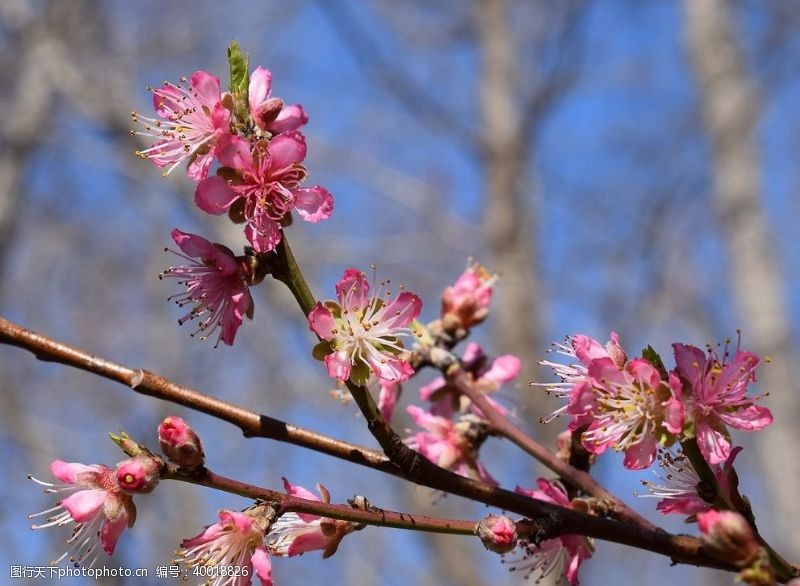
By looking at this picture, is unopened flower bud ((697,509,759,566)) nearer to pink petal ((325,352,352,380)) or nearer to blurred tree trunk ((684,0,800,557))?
pink petal ((325,352,352,380))

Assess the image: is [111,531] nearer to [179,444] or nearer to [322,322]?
[179,444]

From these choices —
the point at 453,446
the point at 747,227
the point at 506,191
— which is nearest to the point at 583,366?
the point at 453,446

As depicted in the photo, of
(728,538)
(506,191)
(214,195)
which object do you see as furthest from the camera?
(506,191)

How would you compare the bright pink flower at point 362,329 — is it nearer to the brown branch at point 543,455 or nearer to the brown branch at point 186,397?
the brown branch at point 186,397

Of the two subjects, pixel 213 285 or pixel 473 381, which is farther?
pixel 473 381

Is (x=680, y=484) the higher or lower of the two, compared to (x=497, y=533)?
higher

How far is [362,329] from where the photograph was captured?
49.0 inches

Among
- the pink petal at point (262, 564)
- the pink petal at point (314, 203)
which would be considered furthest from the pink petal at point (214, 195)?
the pink petal at point (262, 564)

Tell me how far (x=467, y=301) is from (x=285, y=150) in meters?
0.62

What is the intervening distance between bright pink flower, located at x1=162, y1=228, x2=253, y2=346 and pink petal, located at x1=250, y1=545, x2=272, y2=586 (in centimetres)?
28

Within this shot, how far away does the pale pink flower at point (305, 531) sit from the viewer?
1177mm

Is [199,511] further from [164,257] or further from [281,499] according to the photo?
[281,499]

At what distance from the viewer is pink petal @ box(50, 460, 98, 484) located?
1183mm

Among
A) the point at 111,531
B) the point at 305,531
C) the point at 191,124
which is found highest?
the point at 191,124
